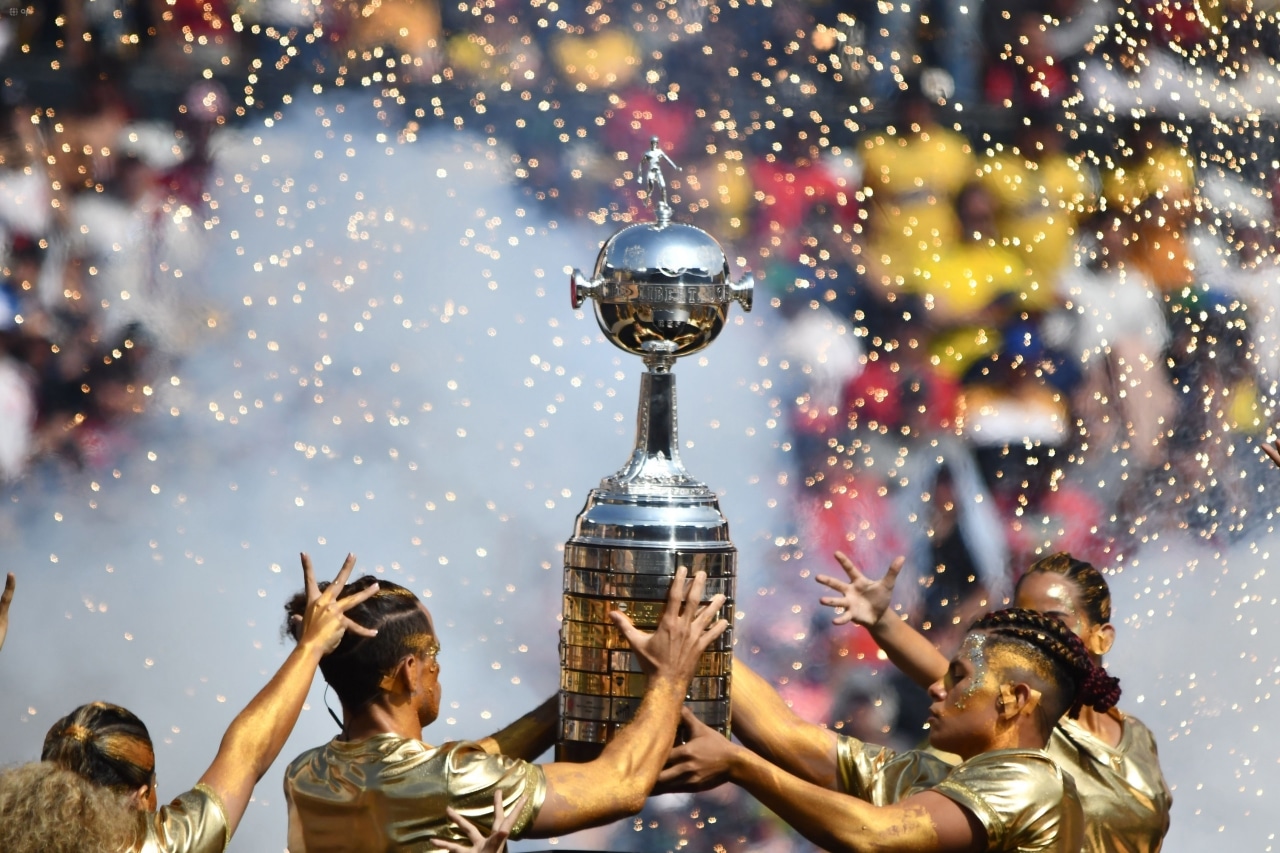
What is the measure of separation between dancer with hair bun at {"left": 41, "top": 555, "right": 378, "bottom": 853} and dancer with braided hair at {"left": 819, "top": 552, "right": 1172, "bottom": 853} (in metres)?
0.90

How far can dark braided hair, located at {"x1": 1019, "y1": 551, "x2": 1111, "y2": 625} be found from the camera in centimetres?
407

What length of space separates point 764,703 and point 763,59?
8.36 ft

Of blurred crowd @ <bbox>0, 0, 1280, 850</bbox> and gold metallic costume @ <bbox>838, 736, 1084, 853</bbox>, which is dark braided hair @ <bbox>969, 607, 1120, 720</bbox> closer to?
gold metallic costume @ <bbox>838, 736, 1084, 853</bbox>

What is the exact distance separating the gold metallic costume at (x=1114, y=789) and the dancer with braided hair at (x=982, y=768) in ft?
1.19

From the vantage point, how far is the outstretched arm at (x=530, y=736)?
11.7ft

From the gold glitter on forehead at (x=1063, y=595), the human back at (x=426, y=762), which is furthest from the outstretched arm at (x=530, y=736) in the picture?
the gold glitter on forehead at (x=1063, y=595)

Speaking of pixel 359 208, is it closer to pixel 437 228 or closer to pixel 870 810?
pixel 437 228

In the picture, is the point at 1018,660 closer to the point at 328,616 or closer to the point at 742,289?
the point at 742,289

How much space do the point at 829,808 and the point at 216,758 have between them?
1.02 m

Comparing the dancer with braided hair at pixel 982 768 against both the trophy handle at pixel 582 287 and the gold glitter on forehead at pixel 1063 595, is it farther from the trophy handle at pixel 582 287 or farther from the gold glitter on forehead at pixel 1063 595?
the trophy handle at pixel 582 287

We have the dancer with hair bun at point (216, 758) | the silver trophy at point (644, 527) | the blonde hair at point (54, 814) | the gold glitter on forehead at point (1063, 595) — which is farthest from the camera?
the gold glitter on forehead at point (1063, 595)

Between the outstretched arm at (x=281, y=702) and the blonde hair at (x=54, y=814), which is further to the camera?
the outstretched arm at (x=281, y=702)

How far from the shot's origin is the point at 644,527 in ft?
10.9

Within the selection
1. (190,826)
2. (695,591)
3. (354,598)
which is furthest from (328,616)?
(695,591)
